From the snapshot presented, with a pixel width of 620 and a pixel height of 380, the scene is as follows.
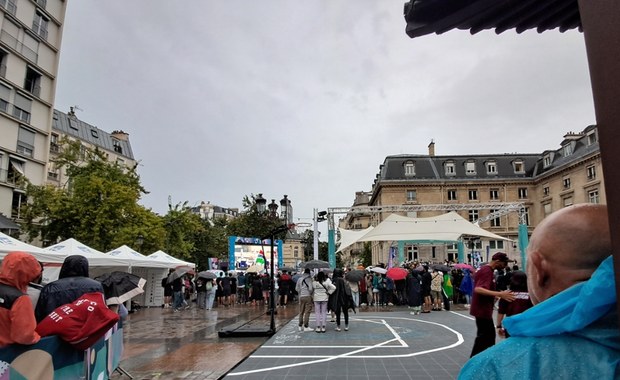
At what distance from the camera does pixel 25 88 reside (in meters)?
31.7

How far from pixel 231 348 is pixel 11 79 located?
2934cm

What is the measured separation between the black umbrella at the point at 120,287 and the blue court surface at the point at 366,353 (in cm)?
213

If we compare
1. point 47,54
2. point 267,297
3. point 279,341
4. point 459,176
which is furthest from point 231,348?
point 459,176

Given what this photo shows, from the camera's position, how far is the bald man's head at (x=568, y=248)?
1246 mm

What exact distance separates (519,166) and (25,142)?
53098mm

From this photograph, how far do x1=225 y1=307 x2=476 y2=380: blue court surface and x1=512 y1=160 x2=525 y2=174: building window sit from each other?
154ft

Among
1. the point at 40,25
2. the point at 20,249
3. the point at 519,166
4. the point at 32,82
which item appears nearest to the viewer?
the point at 20,249

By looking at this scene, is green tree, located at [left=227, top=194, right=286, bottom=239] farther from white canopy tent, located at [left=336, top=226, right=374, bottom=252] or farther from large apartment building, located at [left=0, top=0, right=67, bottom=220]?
large apartment building, located at [left=0, top=0, right=67, bottom=220]

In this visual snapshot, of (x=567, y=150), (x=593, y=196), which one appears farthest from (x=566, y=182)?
(x=593, y=196)

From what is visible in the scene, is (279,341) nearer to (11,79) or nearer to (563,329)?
(563,329)

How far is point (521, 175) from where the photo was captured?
5503 cm

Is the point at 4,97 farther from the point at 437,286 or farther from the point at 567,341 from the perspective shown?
the point at 567,341

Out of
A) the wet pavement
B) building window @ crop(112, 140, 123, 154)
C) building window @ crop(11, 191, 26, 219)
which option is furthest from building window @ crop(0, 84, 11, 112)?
building window @ crop(112, 140, 123, 154)

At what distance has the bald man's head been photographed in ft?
4.09
